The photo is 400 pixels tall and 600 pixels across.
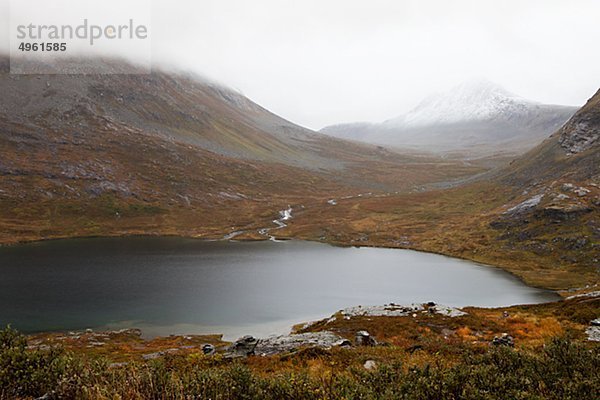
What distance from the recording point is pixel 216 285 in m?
71.2

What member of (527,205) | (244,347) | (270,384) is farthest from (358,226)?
(270,384)

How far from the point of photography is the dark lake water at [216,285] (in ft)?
179

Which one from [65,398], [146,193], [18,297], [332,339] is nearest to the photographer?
[65,398]

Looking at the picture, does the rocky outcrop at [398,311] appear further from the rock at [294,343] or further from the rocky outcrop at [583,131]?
the rocky outcrop at [583,131]

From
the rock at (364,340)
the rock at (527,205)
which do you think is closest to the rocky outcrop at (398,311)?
the rock at (364,340)

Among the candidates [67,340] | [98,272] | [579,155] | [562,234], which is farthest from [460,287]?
[579,155]

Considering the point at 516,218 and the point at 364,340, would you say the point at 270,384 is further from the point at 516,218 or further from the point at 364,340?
the point at 516,218

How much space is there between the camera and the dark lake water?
179 ft

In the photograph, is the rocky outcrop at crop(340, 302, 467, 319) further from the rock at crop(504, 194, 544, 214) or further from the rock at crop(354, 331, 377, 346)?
the rock at crop(504, 194, 544, 214)

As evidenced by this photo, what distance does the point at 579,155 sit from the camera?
14450 cm

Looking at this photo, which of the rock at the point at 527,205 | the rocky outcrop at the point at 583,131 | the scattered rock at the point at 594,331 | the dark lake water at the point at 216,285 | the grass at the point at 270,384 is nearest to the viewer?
the grass at the point at 270,384

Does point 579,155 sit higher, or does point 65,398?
point 579,155

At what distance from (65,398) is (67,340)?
138ft

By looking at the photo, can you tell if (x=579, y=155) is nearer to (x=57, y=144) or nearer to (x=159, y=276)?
(x=159, y=276)
